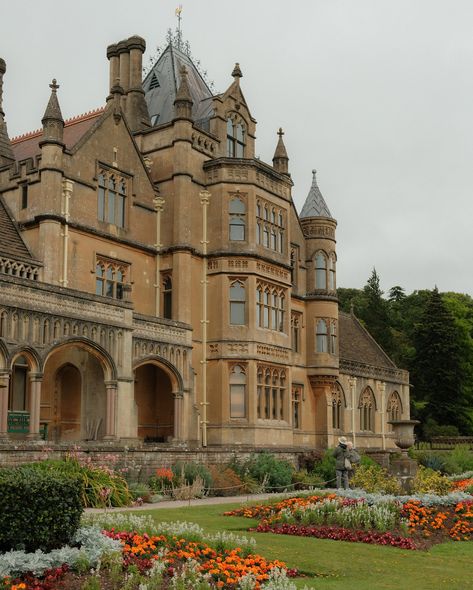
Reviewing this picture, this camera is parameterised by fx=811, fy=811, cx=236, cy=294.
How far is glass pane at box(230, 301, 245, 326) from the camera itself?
105ft

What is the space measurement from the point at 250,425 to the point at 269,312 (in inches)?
192

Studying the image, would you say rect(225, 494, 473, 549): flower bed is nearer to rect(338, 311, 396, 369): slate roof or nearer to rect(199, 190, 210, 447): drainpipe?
rect(199, 190, 210, 447): drainpipe

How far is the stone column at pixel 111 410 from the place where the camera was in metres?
25.4

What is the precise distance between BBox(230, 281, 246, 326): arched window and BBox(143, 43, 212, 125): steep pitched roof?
797 cm

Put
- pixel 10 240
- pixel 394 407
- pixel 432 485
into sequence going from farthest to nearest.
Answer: pixel 394 407
pixel 10 240
pixel 432 485

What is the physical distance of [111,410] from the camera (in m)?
25.5

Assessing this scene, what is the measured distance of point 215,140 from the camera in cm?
3366

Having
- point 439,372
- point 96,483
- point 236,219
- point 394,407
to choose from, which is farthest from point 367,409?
point 96,483

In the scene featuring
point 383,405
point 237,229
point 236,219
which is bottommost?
point 383,405

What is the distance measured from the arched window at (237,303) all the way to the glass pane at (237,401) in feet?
8.20

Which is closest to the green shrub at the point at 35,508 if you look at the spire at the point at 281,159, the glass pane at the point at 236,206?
the glass pane at the point at 236,206

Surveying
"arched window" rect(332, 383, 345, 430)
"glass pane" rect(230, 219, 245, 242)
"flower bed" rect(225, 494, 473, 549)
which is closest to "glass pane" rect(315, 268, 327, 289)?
"arched window" rect(332, 383, 345, 430)

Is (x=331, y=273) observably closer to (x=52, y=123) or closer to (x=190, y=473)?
(x=52, y=123)

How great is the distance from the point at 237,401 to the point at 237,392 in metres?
0.35
